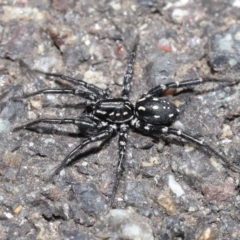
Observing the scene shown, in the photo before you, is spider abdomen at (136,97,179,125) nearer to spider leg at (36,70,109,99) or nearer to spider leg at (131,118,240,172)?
spider leg at (131,118,240,172)

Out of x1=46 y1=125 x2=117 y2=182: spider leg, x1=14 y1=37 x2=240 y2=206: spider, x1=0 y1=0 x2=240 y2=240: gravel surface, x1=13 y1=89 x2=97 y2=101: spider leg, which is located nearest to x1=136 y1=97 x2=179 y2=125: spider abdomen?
x1=14 y1=37 x2=240 y2=206: spider

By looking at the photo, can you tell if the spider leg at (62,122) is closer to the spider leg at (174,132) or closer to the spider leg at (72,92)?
the spider leg at (72,92)

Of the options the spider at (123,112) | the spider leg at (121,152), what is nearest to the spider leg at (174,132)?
the spider at (123,112)

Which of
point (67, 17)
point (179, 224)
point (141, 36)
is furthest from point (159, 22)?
point (179, 224)

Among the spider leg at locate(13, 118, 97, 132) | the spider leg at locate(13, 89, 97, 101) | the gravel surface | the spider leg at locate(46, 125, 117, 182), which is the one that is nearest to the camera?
the gravel surface

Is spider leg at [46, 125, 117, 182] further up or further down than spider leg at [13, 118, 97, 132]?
further down

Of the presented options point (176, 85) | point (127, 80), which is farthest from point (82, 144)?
point (176, 85)
